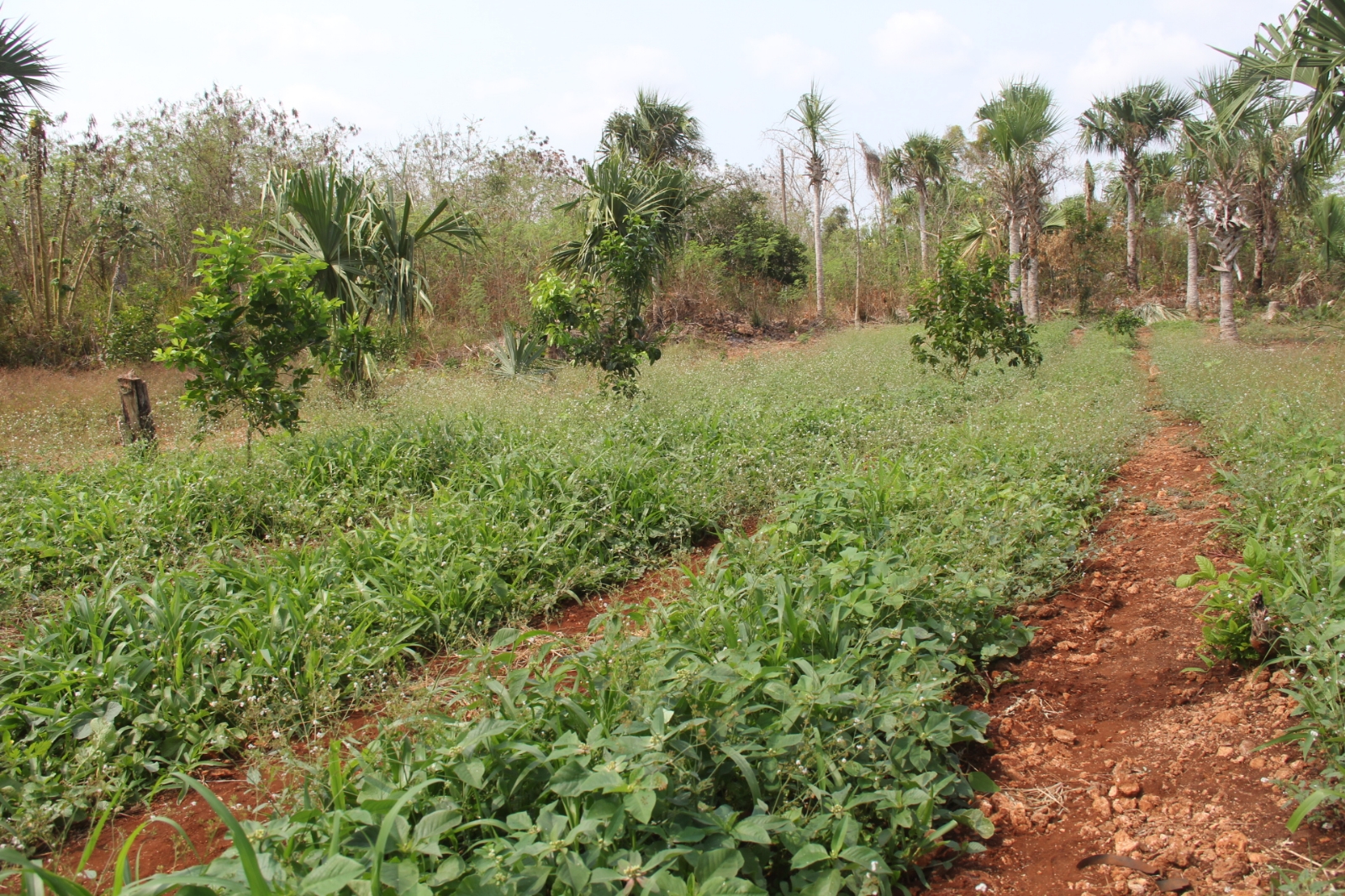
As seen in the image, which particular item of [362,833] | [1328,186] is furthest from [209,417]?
[1328,186]

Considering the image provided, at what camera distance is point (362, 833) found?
159 cm

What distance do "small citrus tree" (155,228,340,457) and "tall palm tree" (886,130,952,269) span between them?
22.1 m

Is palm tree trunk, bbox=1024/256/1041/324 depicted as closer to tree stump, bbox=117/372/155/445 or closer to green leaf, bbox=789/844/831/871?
tree stump, bbox=117/372/155/445

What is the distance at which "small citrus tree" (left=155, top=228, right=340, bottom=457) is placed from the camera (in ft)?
16.5

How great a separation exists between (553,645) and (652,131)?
1784 cm

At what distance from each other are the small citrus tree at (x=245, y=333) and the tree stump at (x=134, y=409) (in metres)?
0.97

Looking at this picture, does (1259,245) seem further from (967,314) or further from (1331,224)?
(967,314)

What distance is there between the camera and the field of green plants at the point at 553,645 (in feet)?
5.50

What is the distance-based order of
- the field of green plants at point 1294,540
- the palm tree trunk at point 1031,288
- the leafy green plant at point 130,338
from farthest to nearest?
the palm tree trunk at point 1031,288, the leafy green plant at point 130,338, the field of green plants at point 1294,540

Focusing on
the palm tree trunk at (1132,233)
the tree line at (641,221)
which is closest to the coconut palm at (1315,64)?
the tree line at (641,221)

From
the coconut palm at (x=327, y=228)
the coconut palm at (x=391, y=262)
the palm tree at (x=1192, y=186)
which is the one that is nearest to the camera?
the coconut palm at (x=327, y=228)

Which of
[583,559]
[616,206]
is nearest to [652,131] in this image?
[616,206]

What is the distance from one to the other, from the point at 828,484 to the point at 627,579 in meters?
1.12

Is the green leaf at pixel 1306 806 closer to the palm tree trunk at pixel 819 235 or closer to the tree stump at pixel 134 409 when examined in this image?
the tree stump at pixel 134 409
